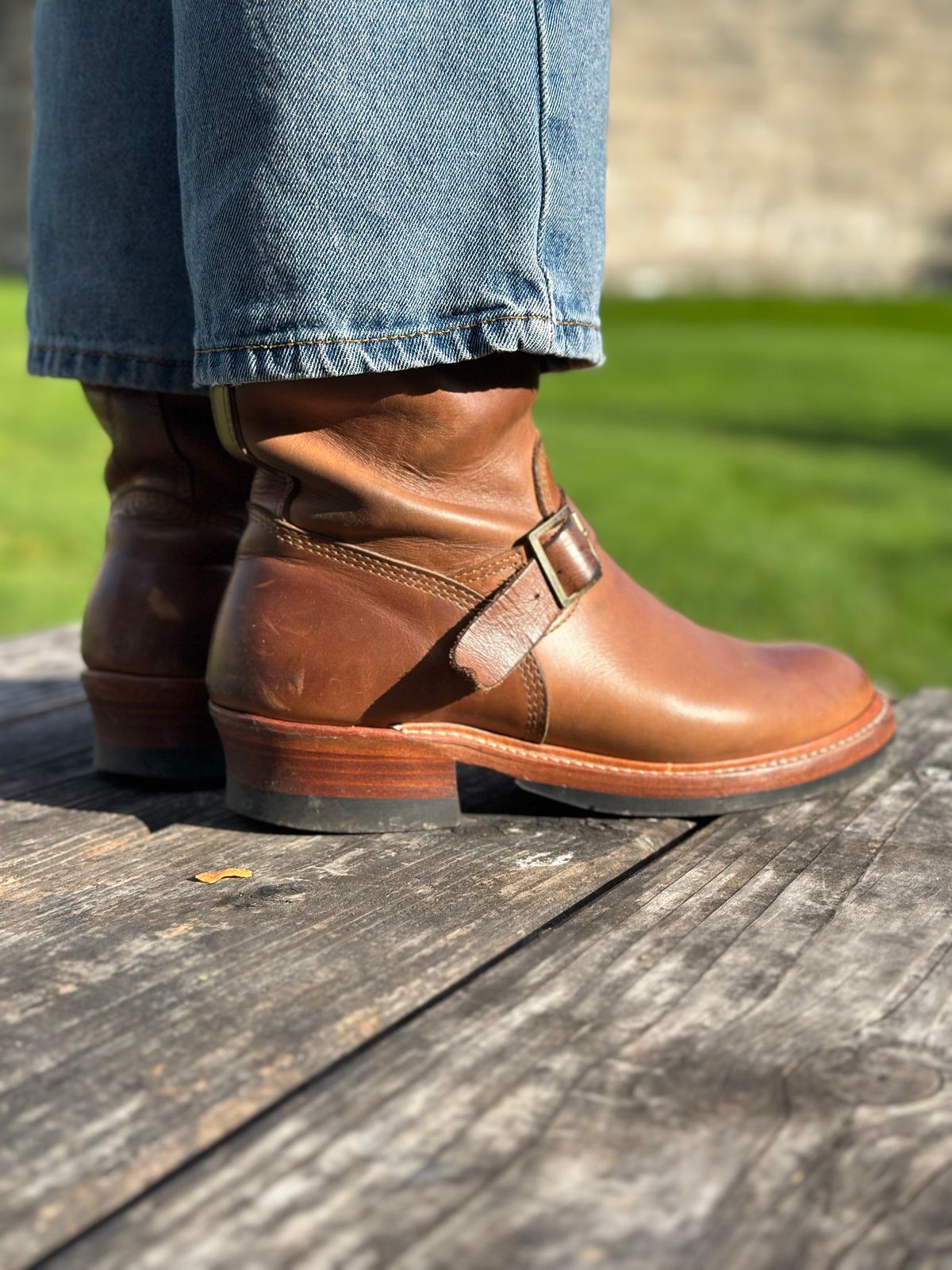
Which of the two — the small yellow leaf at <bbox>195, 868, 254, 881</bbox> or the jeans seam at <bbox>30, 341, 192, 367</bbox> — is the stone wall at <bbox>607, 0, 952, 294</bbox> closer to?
the jeans seam at <bbox>30, 341, 192, 367</bbox>

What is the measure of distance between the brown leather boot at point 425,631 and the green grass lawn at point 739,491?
2.10 m

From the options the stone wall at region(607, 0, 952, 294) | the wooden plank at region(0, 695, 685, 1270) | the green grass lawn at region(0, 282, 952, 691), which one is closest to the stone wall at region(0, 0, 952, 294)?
the stone wall at region(607, 0, 952, 294)

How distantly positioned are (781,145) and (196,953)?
19192mm

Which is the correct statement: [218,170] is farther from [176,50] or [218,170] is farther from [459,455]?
[459,455]

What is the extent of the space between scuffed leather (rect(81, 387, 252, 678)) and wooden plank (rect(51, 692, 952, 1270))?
1.57ft

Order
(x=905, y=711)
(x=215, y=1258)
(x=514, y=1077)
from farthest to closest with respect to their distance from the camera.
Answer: (x=905, y=711) → (x=514, y=1077) → (x=215, y=1258)

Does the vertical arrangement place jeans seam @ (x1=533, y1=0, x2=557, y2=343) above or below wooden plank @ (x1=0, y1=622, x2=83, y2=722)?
above

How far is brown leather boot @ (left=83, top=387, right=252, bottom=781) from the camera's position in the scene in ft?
3.84

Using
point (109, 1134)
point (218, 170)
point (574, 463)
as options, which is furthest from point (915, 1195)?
point (574, 463)

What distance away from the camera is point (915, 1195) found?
570 millimetres

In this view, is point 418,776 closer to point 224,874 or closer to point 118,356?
point 224,874

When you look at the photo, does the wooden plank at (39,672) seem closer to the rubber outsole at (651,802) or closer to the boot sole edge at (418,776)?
the boot sole edge at (418,776)

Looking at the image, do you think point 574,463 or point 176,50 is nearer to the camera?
point 176,50

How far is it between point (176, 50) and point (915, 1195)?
0.84 m
